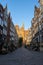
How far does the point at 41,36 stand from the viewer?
284 feet

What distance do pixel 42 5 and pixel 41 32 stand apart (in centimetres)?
1173

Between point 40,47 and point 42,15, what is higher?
point 42,15

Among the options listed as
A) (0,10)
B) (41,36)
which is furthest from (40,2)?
(0,10)

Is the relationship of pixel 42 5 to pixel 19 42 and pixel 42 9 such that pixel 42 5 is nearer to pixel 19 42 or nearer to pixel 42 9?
pixel 42 9

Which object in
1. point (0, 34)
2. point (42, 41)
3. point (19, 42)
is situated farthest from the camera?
point (19, 42)

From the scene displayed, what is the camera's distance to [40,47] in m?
85.5

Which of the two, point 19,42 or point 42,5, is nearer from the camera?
point 42,5

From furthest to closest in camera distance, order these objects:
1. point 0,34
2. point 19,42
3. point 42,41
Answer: point 19,42 → point 42,41 → point 0,34

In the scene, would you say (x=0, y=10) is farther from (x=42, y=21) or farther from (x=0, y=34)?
(x=42, y=21)

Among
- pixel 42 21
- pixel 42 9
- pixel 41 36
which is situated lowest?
pixel 41 36

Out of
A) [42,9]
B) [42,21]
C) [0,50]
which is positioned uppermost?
[42,9]

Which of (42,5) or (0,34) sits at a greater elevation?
(42,5)

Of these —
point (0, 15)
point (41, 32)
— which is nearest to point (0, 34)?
point (0, 15)

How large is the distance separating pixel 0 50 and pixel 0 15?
20818 mm
